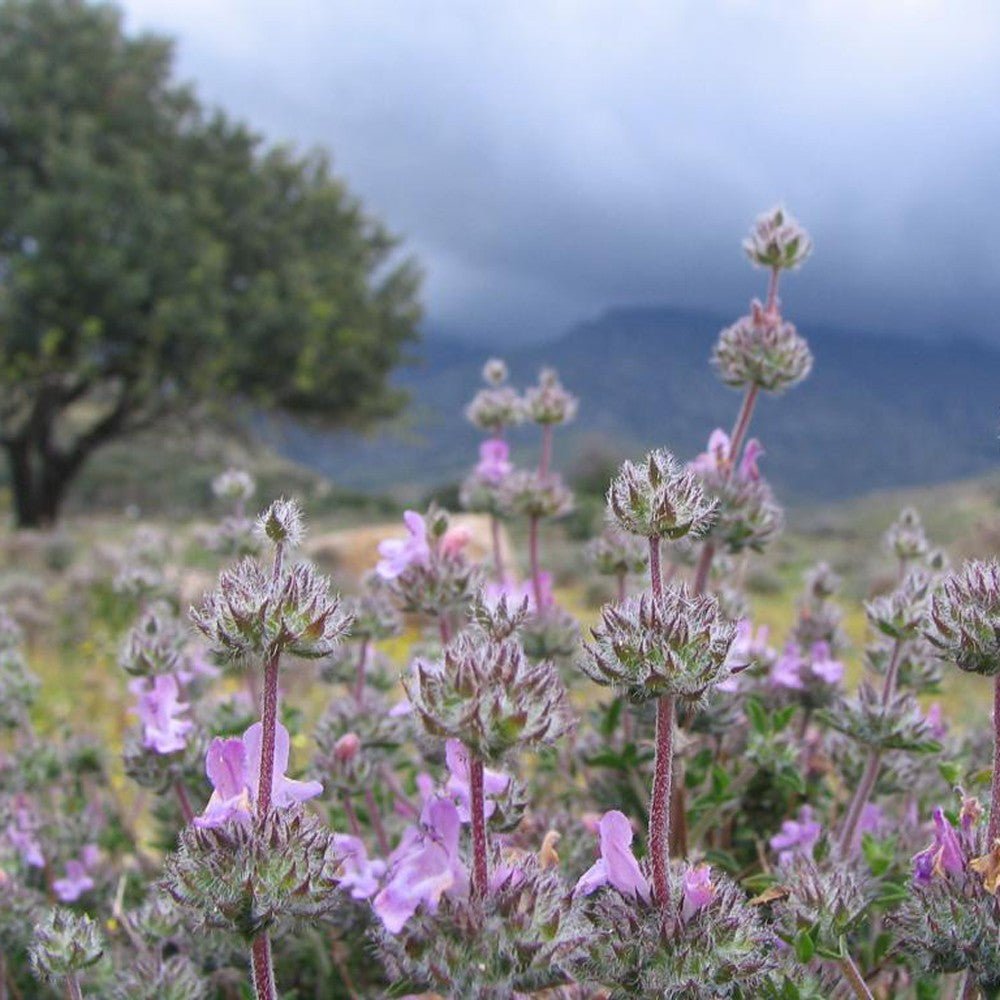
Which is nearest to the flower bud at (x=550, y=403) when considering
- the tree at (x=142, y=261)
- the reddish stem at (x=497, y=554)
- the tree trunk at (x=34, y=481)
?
the reddish stem at (x=497, y=554)

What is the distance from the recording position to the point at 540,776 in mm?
3408

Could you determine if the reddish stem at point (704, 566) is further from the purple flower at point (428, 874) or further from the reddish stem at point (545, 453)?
the purple flower at point (428, 874)

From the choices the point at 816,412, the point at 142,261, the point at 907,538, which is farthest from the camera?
the point at 816,412

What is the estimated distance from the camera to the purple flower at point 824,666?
2.57 meters

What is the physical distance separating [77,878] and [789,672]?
181 cm

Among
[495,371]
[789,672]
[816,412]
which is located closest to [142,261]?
[495,371]

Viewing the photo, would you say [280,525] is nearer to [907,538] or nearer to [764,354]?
[764,354]

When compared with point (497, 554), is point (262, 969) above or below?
below

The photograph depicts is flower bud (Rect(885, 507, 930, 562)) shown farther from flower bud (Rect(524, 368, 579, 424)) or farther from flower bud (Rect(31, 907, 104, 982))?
flower bud (Rect(31, 907, 104, 982))

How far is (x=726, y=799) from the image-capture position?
2.05 meters

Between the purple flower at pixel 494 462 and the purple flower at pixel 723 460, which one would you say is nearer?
the purple flower at pixel 723 460

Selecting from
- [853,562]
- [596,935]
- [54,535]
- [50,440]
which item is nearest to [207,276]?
[50,440]

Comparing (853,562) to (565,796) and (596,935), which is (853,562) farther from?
(596,935)

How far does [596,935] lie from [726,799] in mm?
922
